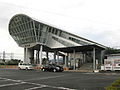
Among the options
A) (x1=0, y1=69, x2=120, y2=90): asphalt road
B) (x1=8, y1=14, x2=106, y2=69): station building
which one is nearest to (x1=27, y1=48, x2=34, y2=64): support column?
(x1=8, y1=14, x2=106, y2=69): station building

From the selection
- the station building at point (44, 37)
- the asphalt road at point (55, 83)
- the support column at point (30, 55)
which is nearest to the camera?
the asphalt road at point (55, 83)

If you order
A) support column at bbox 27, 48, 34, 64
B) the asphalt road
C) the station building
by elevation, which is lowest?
the asphalt road

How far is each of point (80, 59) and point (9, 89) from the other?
60782 mm

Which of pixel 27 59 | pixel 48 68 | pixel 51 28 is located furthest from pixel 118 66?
pixel 27 59

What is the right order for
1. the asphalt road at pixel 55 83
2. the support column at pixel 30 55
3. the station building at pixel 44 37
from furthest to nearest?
the support column at pixel 30 55
the station building at pixel 44 37
the asphalt road at pixel 55 83

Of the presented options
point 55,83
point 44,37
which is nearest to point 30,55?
point 44,37

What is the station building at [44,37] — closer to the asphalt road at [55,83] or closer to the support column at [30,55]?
the support column at [30,55]

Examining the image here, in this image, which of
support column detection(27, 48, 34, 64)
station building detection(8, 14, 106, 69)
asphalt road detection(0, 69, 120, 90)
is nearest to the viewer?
asphalt road detection(0, 69, 120, 90)

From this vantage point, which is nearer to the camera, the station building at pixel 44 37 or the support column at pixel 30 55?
the station building at pixel 44 37

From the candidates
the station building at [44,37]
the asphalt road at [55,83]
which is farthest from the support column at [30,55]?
the asphalt road at [55,83]

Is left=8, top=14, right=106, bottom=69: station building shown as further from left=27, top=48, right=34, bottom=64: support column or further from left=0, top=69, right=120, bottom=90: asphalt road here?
left=0, top=69, right=120, bottom=90: asphalt road

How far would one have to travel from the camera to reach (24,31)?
60.5 metres

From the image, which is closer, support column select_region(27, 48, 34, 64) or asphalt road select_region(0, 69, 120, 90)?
asphalt road select_region(0, 69, 120, 90)

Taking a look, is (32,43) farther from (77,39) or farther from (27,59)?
(77,39)
